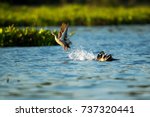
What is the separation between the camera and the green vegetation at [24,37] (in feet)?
96.2

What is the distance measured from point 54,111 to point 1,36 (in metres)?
14.4

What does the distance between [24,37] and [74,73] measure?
1009cm

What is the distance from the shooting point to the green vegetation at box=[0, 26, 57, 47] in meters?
29.3

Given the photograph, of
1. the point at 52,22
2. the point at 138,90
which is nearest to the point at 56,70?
the point at 138,90

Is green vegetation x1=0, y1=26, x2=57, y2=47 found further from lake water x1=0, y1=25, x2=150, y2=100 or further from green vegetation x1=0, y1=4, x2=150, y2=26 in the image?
green vegetation x1=0, y1=4, x2=150, y2=26

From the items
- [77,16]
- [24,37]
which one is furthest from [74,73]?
[77,16]

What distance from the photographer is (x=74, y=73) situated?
20.3 m

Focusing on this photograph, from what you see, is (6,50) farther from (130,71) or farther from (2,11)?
(2,11)

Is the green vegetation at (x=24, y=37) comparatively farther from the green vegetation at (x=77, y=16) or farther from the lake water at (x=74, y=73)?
the green vegetation at (x=77, y=16)

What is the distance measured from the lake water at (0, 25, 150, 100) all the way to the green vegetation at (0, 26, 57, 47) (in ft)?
2.53

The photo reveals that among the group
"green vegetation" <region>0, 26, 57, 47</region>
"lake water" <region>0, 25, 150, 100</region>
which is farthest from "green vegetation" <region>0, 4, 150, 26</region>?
"lake water" <region>0, 25, 150, 100</region>

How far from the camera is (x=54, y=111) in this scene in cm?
1524

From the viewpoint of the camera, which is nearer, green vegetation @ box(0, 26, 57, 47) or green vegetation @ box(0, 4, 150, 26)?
green vegetation @ box(0, 26, 57, 47)

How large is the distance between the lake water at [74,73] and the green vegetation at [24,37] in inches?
30.4
